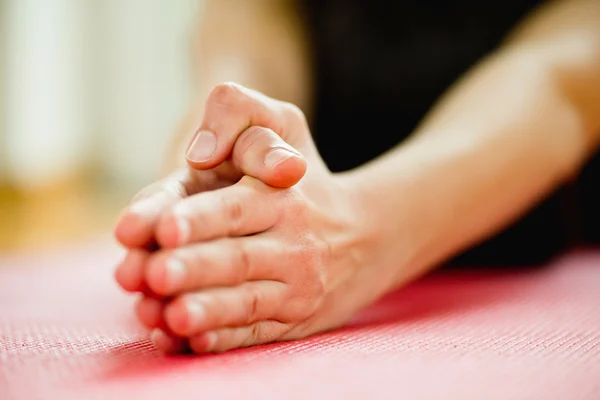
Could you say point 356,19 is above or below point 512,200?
above

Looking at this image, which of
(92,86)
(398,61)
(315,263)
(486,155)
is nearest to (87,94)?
(92,86)

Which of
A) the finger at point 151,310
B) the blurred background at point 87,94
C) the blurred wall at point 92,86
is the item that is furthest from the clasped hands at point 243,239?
the blurred wall at point 92,86

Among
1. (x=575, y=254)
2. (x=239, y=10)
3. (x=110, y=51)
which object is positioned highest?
(x=110, y=51)

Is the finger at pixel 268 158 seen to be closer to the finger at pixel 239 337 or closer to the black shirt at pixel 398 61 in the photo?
the finger at pixel 239 337

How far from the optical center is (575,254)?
0.89 meters

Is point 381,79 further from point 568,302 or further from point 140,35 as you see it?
point 140,35

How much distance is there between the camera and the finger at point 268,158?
14.4 inches

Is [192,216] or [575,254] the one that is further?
[575,254]

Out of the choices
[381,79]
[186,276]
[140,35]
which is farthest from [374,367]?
[140,35]

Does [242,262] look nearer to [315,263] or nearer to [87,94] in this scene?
[315,263]

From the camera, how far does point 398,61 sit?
857mm

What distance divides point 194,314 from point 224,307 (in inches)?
0.8

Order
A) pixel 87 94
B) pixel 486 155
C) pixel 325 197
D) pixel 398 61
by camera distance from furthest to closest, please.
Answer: pixel 87 94 → pixel 398 61 → pixel 486 155 → pixel 325 197

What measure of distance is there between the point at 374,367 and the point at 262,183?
0.40 ft
